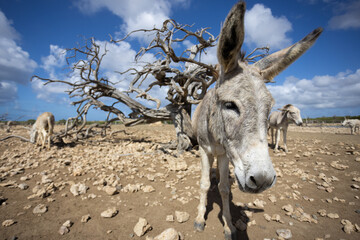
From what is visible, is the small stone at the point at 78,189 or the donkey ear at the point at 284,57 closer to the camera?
the donkey ear at the point at 284,57

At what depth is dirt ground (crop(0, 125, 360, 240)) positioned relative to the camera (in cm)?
233

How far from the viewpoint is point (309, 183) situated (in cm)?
379

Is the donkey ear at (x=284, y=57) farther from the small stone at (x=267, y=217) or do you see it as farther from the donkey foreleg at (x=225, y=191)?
the small stone at (x=267, y=217)

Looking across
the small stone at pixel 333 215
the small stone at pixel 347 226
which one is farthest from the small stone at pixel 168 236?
the small stone at pixel 333 215

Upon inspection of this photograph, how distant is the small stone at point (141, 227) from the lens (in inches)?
87.8

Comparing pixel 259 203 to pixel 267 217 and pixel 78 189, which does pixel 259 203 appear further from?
pixel 78 189

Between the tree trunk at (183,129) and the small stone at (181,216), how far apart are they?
3.60 m

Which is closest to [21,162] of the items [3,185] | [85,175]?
[3,185]

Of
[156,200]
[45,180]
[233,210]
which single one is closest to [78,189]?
[45,180]

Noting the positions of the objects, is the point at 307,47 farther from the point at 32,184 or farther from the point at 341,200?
the point at 32,184

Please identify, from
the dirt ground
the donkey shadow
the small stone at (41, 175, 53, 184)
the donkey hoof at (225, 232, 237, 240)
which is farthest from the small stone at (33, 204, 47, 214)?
the donkey hoof at (225, 232, 237, 240)

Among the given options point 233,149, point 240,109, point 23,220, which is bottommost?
point 23,220

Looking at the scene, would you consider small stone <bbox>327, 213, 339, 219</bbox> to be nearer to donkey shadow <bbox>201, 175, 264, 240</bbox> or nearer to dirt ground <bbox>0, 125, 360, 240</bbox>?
dirt ground <bbox>0, 125, 360, 240</bbox>

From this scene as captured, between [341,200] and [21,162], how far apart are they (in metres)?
8.82
